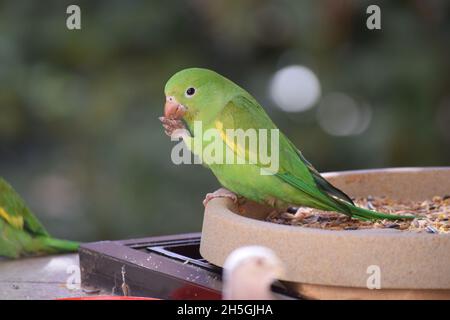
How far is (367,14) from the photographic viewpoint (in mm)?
6105

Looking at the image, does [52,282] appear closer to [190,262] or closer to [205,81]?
[190,262]

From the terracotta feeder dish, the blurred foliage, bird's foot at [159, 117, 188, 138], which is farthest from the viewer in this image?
the blurred foliage

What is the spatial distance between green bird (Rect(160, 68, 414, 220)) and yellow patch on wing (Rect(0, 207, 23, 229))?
3.50ft

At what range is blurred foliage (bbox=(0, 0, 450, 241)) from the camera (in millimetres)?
6051

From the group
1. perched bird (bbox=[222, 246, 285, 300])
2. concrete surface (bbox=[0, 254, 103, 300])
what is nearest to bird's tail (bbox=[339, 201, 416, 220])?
concrete surface (bbox=[0, 254, 103, 300])

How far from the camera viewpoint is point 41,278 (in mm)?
3246

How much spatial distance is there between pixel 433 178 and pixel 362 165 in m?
2.78

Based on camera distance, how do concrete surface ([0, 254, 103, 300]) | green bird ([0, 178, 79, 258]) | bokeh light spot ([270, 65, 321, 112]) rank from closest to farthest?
concrete surface ([0, 254, 103, 300])
green bird ([0, 178, 79, 258])
bokeh light spot ([270, 65, 321, 112])

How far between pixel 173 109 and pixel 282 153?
1.44 ft

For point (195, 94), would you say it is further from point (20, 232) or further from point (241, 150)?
point (20, 232)

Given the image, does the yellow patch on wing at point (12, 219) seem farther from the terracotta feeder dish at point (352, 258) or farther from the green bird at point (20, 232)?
the terracotta feeder dish at point (352, 258)

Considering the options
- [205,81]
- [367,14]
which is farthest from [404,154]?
[205,81]

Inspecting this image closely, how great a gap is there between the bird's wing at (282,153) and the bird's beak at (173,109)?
17 cm

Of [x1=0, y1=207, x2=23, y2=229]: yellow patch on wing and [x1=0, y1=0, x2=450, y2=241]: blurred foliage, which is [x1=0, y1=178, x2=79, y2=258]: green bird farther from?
[x1=0, y1=0, x2=450, y2=241]: blurred foliage
